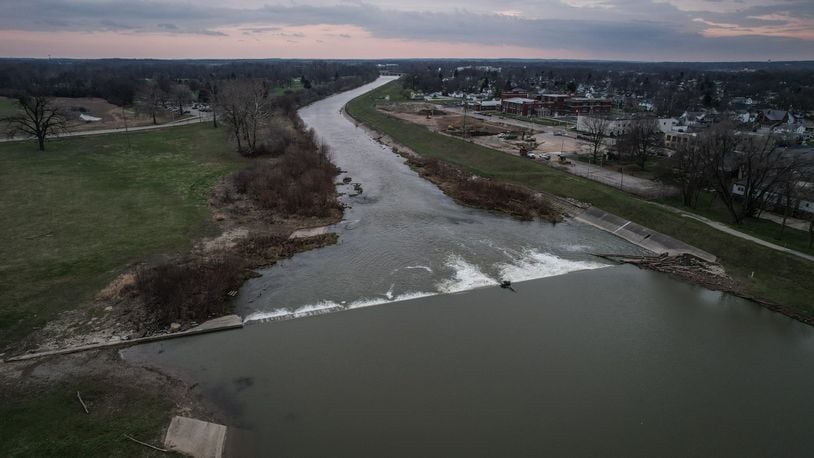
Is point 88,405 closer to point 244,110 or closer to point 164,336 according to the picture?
point 164,336

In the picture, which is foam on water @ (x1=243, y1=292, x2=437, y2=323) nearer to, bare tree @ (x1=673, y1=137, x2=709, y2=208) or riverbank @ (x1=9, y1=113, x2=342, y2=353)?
riverbank @ (x1=9, y1=113, x2=342, y2=353)

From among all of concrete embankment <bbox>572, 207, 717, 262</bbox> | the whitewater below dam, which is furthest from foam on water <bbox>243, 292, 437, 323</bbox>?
concrete embankment <bbox>572, 207, 717, 262</bbox>

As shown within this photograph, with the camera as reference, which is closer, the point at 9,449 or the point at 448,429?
the point at 9,449

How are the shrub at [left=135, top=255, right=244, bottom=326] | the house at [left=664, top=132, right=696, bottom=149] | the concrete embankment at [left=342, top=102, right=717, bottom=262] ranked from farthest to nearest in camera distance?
1. the house at [left=664, top=132, right=696, bottom=149]
2. the concrete embankment at [left=342, top=102, right=717, bottom=262]
3. the shrub at [left=135, top=255, right=244, bottom=326]

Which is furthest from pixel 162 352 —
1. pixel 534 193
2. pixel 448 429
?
pixel 534 193

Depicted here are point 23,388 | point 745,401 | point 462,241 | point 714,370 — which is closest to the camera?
point 23,388

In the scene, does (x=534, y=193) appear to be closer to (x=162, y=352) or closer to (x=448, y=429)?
(x=448, y=429)
